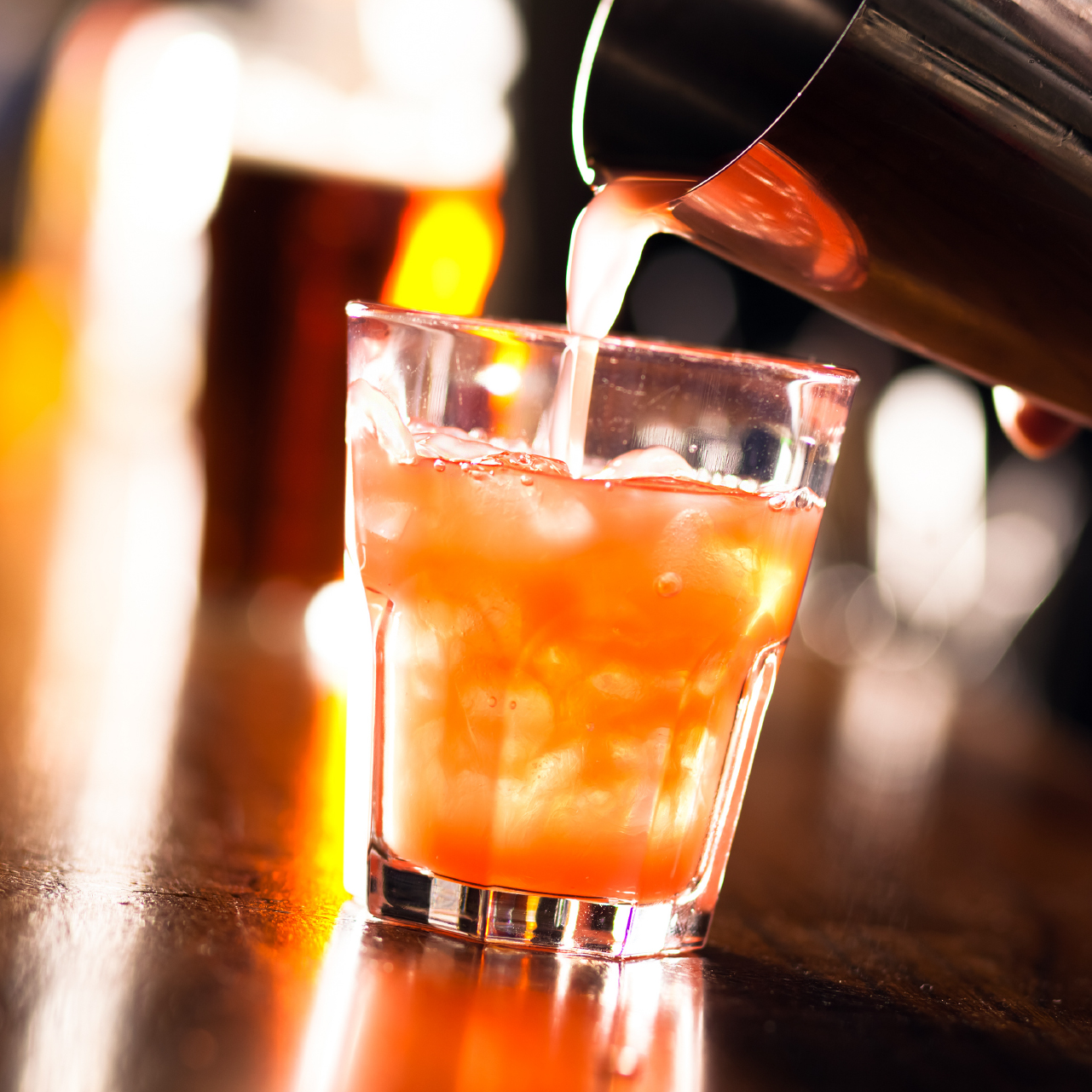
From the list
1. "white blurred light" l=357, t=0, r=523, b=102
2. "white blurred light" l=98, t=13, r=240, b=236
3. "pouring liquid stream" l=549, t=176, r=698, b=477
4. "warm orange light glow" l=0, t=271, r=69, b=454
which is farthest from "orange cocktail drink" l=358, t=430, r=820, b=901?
"warm orange light glow" l=0, t=271, r=69, b=454

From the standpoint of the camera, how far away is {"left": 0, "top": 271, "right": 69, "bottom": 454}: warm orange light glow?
248 cm

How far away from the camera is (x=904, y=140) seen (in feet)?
1.74

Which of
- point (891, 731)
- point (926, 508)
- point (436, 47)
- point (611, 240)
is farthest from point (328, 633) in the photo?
point (926, 508)

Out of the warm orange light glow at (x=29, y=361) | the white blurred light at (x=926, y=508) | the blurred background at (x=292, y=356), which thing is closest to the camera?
the blurred background at (x=292, y=356)

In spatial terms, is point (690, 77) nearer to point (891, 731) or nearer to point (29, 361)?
point (891, 731)

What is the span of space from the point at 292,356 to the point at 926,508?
8.52 feet

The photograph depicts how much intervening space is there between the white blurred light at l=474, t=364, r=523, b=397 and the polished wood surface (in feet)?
0.69

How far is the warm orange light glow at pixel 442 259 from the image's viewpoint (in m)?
1.53

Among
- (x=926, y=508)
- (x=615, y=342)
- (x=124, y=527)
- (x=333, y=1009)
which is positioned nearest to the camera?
(x=333, y=1009)

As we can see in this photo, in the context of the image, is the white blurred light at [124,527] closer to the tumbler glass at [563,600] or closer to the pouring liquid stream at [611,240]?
the tumbler glass at [563,600]

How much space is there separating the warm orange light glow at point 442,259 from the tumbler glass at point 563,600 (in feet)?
3.25

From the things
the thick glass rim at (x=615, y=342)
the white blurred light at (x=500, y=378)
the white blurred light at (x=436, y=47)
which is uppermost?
the white blurred light at (x=436, y=47)

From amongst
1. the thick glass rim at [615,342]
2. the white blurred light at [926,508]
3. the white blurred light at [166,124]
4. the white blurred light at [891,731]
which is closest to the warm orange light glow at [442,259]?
the white blurred light at [166,124]

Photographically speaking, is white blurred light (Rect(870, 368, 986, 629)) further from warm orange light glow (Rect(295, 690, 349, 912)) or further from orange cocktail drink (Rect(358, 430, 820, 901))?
orange cocktail drink (Rect(358, 430, 820, 901))
